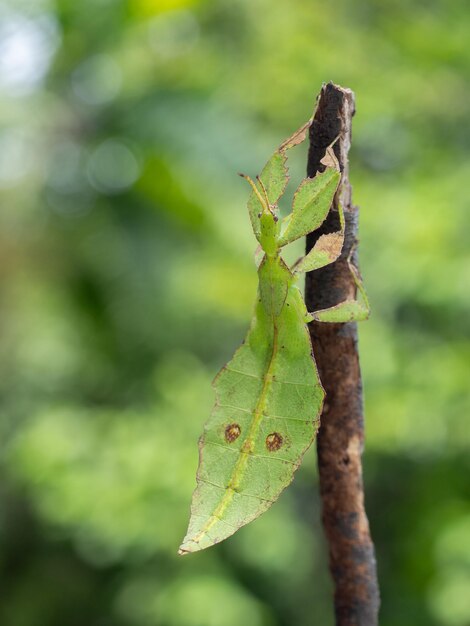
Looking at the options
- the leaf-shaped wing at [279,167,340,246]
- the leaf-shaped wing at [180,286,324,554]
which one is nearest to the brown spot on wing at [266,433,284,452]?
the leaf-shaped wing at [180,286,324,554]

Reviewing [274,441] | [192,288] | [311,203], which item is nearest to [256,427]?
[274,441]

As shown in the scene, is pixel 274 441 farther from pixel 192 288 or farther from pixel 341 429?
pixel 192 288

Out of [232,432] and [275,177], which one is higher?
[275,177]

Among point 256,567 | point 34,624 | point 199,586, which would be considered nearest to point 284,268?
point 199,586

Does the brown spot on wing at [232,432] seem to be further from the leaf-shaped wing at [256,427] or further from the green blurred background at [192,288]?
the green blurred background at [192,288]

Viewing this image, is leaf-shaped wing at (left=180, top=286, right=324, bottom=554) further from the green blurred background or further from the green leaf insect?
the green blurred background

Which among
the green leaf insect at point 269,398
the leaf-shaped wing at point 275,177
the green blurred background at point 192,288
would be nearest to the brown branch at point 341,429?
the green leaf insect at point 269,398
